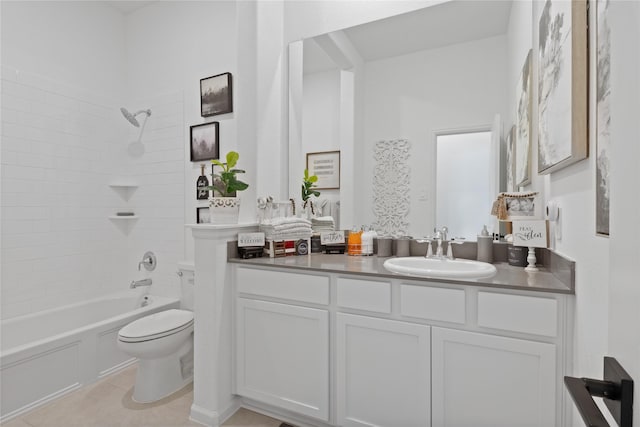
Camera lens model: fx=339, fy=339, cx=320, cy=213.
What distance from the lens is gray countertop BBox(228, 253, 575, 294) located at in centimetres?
127

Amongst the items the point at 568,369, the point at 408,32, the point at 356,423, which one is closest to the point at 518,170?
the point at 568,369

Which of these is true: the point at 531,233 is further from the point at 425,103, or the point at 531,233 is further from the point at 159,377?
the point at 159,377

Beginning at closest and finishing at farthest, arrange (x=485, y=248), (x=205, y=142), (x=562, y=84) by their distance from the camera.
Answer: (x=562, y=84) → (x=485, y=248) → (x=205, y=142)

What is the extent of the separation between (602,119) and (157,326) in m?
2.39

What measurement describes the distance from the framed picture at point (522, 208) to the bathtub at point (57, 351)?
8.41ft

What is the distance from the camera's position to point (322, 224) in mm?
2391

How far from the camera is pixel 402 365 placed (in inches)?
59.3

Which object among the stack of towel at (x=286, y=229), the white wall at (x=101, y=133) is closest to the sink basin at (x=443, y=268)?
the stack of towel at (x=286, y=229)

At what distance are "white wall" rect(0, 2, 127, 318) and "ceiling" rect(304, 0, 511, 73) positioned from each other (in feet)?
7.42

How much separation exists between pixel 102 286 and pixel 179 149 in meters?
1.44

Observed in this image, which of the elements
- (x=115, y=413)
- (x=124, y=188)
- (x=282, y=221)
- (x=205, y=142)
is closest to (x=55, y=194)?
(x=124, y=188)

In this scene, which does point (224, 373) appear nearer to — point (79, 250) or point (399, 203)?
point (399, 203)

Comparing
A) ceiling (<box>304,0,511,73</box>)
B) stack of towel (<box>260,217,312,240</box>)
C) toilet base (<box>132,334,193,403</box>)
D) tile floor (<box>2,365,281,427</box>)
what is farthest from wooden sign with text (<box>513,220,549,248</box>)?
toilet base (<box>132,334,193,403</box>)

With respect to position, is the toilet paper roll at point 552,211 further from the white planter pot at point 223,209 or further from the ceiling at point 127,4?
the ceiling at point 127,4
